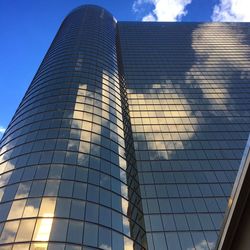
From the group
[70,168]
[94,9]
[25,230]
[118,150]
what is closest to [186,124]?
[118,150]

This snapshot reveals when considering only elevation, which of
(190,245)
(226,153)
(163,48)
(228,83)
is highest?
(163,48)

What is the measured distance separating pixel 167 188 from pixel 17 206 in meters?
20.2

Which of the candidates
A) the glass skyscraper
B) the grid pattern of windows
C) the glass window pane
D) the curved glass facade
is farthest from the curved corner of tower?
the glass window pane

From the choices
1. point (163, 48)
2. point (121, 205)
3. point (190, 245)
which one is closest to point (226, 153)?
point (190, 245)

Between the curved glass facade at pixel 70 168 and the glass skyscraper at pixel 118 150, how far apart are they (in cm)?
11

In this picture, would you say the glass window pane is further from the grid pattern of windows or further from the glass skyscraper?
the grid pattern of windows

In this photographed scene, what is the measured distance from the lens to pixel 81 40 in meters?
62.5

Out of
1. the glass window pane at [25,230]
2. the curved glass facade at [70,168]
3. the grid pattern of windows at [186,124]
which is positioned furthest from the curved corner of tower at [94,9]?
the glass window pane at [25,230]

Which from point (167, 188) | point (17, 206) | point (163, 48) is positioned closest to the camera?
point (17, 206)

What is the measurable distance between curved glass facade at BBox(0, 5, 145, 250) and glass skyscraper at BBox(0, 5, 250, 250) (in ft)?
0.38

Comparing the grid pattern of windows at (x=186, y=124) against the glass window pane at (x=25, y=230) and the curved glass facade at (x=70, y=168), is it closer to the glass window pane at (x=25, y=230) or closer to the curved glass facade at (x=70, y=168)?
the curved glass facade at (x=70, y=168)

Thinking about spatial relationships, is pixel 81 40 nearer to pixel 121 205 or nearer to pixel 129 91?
pixel 129 91

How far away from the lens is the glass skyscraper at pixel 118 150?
2739cm

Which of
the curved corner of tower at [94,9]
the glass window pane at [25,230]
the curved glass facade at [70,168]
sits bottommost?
the glass window pane at [25,230]
